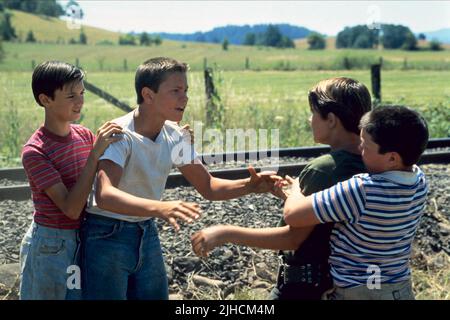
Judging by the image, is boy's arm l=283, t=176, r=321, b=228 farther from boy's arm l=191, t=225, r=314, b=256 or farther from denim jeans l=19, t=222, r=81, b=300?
denim jeans l=19, t=222, r=81, b=300

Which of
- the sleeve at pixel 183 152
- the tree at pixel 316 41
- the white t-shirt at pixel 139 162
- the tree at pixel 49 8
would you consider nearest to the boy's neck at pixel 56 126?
the white t-shirt at pixel 139 162

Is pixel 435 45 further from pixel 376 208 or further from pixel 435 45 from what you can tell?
pixel 376 208

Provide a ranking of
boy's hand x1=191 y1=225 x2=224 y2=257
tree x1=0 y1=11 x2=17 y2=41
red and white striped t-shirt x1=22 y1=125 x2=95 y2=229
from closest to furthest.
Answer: boy's hand x1=191 y1=225 x2=224 y2=257 → red and white striped t-shirt x1=22 y1=125 x2=95 y2=229 → tree x1=0 y1=11 x2=17 y2=41

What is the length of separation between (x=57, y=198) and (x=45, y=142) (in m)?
0.30

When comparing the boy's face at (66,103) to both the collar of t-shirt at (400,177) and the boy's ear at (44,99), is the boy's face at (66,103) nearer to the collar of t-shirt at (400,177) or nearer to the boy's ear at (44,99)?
the boy's ear at (44,99)

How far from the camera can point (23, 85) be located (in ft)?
92.0

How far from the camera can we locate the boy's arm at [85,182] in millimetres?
3312

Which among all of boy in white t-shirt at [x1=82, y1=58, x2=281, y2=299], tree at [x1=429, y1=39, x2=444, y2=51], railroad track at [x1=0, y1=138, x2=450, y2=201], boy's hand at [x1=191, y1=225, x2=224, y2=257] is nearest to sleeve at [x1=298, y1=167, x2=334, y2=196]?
boy's hand at [x1=191, y1=225, x2=224, y2=257]

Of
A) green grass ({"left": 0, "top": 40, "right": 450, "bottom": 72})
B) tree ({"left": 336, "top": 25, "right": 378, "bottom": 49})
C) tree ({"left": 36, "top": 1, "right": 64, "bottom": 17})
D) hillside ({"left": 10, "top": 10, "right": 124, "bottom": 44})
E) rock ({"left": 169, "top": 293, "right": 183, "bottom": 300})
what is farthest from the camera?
tree ({"left": 36, "top": 1, "right": 64, "bottom": 17})

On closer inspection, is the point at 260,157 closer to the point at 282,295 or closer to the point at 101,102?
the point at 282,295

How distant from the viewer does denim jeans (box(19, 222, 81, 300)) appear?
3439 mm

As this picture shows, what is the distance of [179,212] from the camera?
3.02 metres

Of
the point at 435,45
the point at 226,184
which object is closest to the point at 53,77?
the point at 226,184
